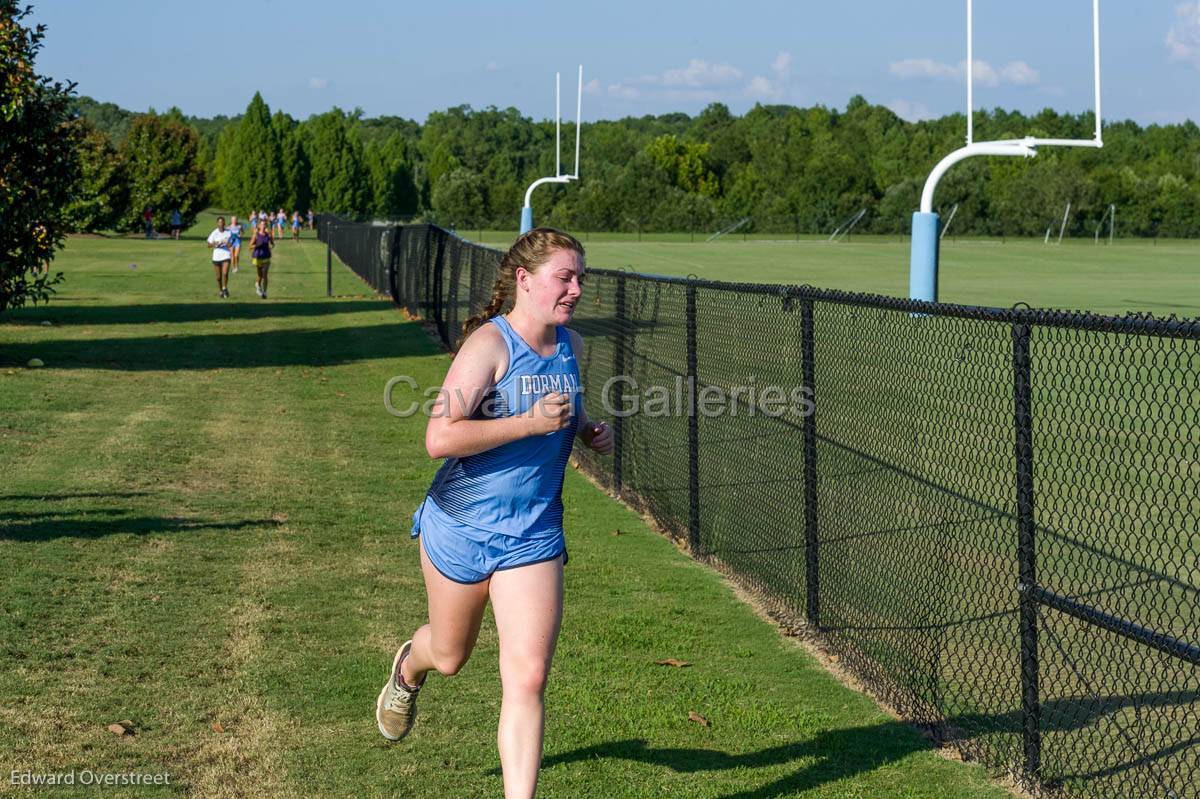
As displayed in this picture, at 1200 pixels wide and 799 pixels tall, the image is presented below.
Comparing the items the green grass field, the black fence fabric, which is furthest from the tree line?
the black fence fabric

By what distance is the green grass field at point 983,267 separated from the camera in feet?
113

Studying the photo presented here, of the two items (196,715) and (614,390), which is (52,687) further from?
(614,390)

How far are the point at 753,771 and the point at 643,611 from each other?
221 centimetres

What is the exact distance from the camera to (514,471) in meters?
4.31

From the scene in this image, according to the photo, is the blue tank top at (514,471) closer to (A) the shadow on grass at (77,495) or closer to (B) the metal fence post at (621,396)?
(A) the shadow on grass at (77,495)

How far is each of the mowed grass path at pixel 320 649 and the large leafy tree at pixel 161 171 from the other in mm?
75740

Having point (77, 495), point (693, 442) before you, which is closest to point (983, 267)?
point (693, 442)

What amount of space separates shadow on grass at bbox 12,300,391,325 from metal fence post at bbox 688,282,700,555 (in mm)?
18640

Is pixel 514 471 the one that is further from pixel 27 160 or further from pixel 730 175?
pixel 730 175

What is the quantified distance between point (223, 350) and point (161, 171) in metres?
69.8

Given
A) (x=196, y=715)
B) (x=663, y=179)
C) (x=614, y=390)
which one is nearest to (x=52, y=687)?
(x=196, y=715)

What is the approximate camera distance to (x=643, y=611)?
7398 mm

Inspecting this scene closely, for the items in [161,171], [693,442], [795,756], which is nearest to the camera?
[795,756]

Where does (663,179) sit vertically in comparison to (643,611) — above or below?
above
